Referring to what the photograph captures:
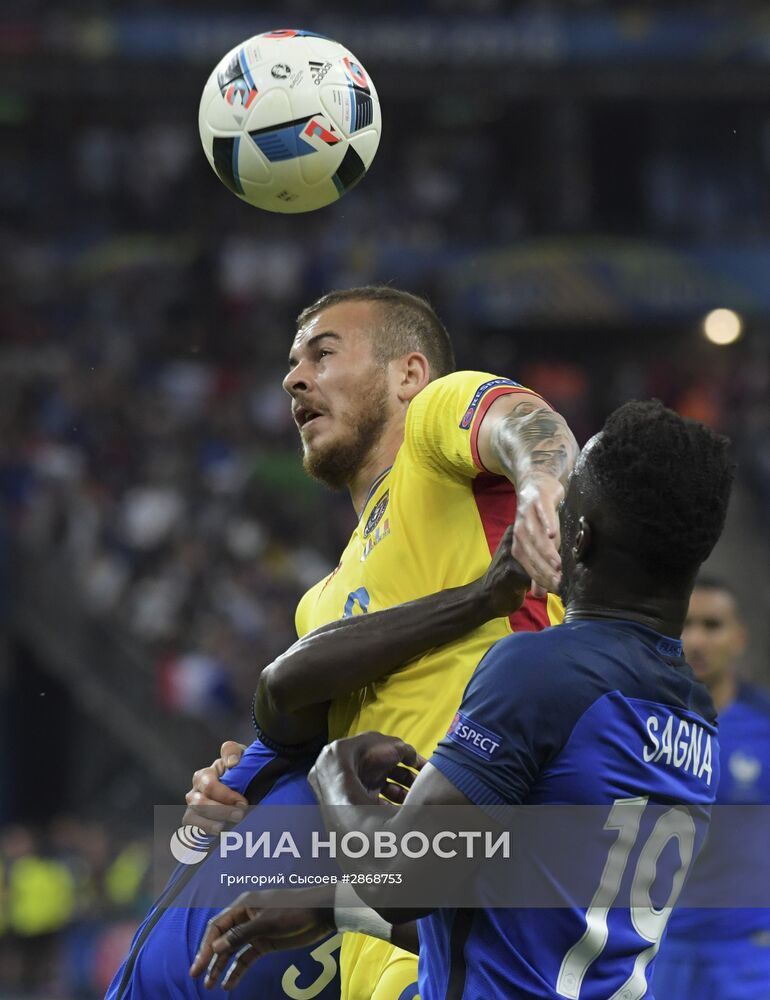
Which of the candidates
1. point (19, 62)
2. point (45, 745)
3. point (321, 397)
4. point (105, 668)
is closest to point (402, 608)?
point (321, 397)

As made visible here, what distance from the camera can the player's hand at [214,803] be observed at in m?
3.83

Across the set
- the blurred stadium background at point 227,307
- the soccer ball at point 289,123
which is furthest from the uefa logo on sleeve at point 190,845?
the blurred stadium background at point 227,307

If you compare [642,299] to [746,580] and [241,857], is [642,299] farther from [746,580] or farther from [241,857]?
[241,857]

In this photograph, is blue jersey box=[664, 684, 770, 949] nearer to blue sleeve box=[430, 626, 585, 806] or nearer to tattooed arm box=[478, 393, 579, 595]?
tattooed arm box=[478, 393, 579, 595]

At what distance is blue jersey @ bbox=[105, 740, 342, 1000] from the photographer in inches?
151

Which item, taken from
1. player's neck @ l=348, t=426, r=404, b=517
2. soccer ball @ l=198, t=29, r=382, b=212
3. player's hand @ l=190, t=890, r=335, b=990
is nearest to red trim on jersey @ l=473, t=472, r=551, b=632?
player's neck @ l=348, t=426, r=404, b=517

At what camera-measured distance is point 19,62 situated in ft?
60.7

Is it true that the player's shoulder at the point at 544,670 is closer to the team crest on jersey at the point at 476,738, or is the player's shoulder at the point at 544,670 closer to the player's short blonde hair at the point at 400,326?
the team crest on jersey at the point at 476,738

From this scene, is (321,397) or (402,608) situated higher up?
(321,397)

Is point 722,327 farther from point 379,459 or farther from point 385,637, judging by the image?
point 385,637

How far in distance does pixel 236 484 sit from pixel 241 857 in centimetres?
1223

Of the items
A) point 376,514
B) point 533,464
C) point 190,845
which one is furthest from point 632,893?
point 190,845

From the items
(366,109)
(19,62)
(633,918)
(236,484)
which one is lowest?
(236,484)

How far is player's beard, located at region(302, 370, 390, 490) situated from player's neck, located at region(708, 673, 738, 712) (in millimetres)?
2467
